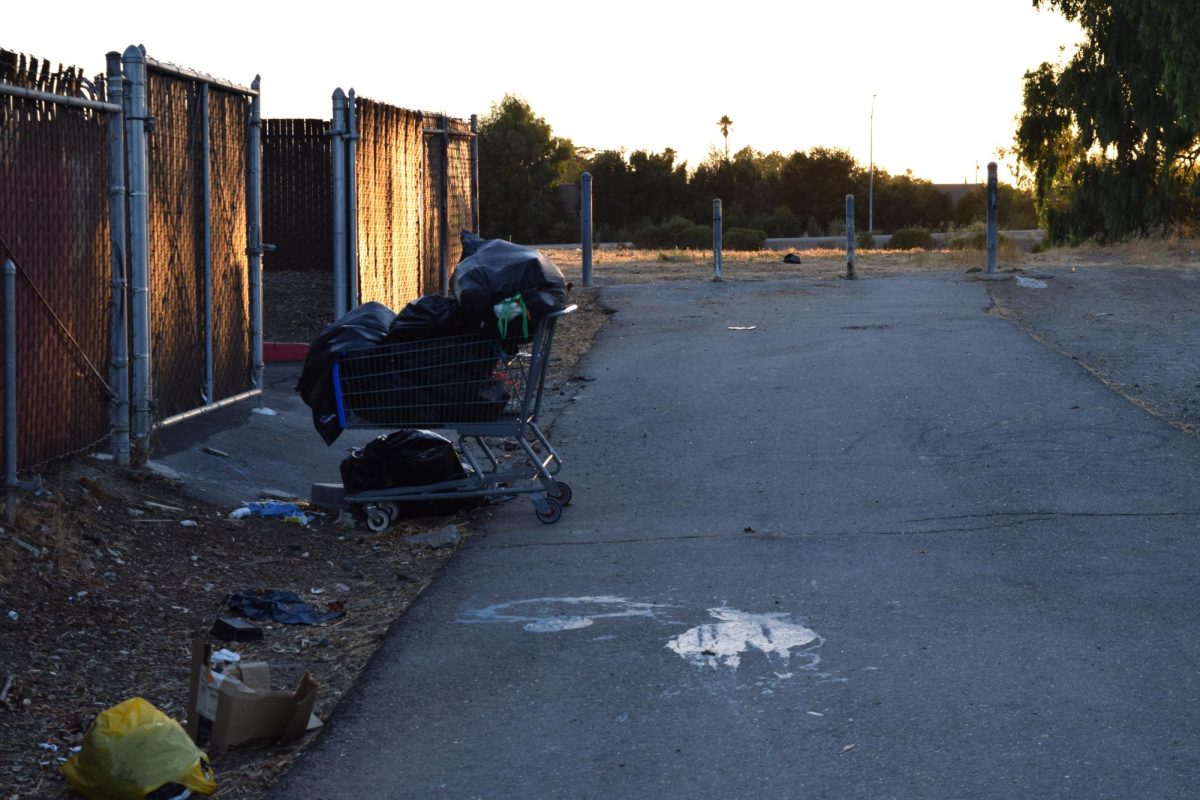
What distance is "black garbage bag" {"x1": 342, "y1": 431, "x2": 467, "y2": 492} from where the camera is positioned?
8.48 m

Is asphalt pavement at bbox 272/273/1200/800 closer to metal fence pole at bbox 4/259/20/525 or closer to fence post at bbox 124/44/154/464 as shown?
metal fence pole at bbox 4/259/20/525

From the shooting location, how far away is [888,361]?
1408 cm

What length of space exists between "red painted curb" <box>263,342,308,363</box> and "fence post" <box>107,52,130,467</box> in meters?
6.31

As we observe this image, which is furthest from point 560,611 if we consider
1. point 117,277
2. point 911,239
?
point 911,239

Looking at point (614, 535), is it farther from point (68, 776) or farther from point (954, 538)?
point (68, 776)

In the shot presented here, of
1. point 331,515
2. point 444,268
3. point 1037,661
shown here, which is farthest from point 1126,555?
point 444,268

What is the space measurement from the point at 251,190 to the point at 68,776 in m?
7.42

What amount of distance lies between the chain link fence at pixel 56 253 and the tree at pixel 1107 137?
29.7 meters

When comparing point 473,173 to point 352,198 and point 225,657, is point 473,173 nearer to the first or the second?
point 352,198

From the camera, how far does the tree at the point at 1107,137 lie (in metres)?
36.4

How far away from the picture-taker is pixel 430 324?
8203 millimetres

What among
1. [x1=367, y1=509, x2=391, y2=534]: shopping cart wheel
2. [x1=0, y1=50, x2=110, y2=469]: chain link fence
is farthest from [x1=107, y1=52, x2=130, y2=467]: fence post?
[x1=367, y1=509, x2=391, y2=534]: shopping cart wheel

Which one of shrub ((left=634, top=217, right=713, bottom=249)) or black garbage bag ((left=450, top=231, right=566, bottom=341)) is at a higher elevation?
shrub ((left=634, top=217, right=713, bottom=249))

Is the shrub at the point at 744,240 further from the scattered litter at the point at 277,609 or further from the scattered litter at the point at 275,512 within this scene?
the scattered litter at the point at 277,609
